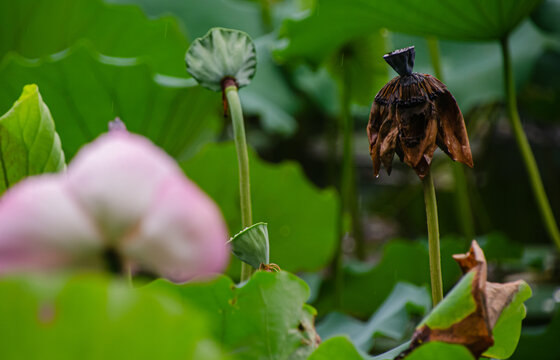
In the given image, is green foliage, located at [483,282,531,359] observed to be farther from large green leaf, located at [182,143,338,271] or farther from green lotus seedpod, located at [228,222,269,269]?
large green leaf, located at [182,143,338,271]

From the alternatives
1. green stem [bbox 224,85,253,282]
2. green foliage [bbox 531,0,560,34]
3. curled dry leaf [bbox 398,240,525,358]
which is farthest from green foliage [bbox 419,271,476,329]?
green foliage [bbox 531,0,560,34]

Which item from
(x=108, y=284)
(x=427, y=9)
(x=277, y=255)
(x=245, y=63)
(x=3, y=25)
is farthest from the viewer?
(x=3, y=25)

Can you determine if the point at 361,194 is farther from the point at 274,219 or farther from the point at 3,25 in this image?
the point at 3,25

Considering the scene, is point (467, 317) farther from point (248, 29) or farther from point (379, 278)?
point (248, 29)

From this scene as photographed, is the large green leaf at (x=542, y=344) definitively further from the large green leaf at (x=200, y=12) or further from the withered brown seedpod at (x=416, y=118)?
the large green leaf at (x=200, y=12)

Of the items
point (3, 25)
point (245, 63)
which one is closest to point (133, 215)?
point (245, 63)

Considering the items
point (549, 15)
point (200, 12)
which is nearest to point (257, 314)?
point (549, 15)
